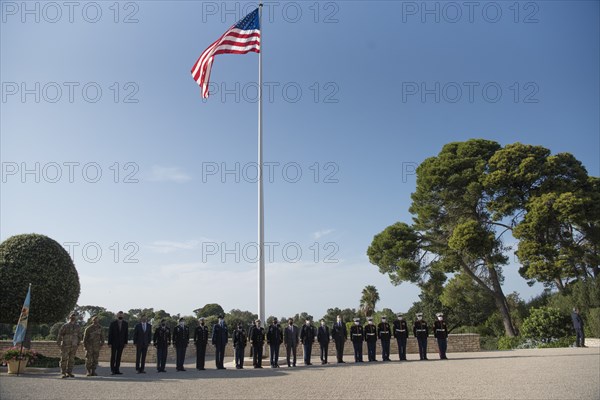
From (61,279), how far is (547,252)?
2410 centimetres

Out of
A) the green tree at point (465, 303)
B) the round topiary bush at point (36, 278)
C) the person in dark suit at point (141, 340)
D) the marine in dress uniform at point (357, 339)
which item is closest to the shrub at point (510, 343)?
the green tree at point (465, 303)

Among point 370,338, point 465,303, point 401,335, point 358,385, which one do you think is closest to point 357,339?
point 370,338

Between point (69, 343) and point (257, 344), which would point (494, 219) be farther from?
point (69, 343)

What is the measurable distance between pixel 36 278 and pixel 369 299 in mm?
37183

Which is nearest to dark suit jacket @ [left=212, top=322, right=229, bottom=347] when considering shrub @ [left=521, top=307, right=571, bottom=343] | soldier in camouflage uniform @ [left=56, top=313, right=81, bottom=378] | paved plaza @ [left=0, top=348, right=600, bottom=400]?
paved plaza @ [left=0, top=348, right=600, bottom=400]

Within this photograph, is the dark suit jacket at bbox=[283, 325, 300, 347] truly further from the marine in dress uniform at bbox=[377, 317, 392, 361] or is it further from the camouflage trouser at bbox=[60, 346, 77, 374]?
A: the camouflage trouser at bbox=[60, 346, 77, 374]

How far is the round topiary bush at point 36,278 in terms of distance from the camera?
16.8 meters

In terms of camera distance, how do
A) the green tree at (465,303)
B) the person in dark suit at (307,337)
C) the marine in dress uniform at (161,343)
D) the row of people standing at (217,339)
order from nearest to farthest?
Answer: the row of people standing at (217,339) < the marine in dress uniform at (161,343) < the person in dark suit at (307,337) < the green tree at (465,303)

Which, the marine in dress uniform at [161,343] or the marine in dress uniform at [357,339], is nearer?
the marine in dress uniform at [161,343]

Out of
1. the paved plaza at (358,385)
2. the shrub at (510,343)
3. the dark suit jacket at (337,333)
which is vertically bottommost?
the shrub at (510,343)

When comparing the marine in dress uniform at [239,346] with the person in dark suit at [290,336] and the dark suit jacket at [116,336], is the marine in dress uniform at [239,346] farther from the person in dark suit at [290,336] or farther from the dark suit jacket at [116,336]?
the dark suit jacket at [116,336]

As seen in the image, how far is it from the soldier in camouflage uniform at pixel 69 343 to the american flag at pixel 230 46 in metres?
9.22

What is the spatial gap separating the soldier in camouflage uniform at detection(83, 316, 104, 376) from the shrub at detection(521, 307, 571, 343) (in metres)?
20.2

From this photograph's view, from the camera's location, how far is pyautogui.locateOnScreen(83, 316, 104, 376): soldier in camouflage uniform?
12.4 m
